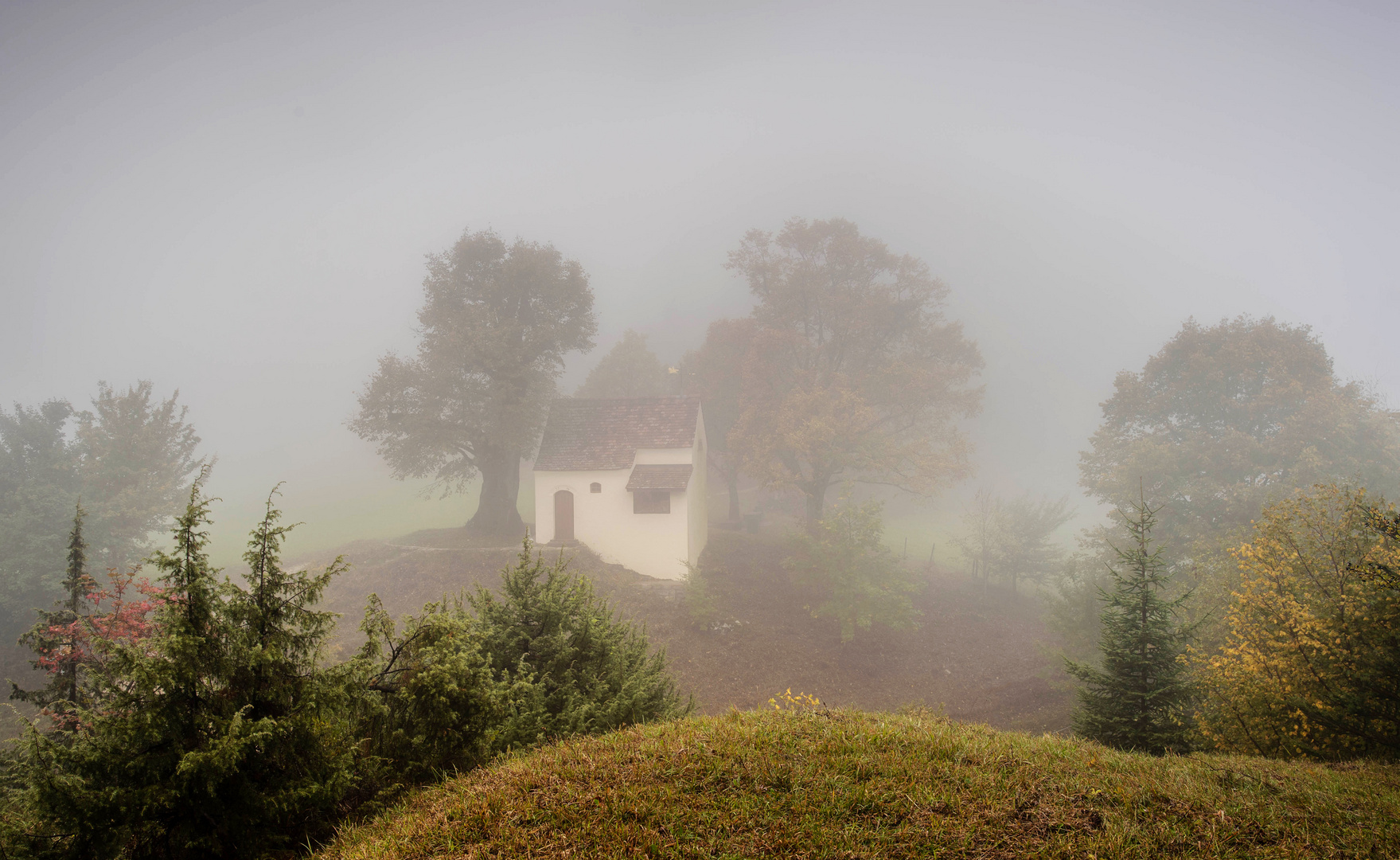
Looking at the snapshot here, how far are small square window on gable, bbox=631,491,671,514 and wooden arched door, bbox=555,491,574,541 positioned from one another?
2959 millimetres

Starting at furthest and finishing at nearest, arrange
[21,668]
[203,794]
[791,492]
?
[791,492] → [21,668] → [203,794]

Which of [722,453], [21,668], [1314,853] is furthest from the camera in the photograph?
[722,453]

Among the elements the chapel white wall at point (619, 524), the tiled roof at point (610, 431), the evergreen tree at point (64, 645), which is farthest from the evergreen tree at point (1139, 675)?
the tiled roof at point (610, 431)

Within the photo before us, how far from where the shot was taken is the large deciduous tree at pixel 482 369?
77.5 ft

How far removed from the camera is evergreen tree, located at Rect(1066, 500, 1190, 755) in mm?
8055

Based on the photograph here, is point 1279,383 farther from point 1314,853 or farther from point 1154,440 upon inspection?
point 1314,853

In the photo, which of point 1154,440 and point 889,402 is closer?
point 1154,440

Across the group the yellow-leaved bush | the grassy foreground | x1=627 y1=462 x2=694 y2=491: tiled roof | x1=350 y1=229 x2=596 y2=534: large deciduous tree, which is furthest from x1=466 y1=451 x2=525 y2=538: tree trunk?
the yellow-leaved bush

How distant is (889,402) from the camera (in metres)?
31.3

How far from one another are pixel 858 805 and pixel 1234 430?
87.7 feet

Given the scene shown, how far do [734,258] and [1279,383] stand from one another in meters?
25.5

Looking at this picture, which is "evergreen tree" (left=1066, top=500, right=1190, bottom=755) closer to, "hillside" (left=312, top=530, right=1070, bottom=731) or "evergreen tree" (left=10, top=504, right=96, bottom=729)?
"hillside" (left=312, top=530, right=1070, bottom=731)

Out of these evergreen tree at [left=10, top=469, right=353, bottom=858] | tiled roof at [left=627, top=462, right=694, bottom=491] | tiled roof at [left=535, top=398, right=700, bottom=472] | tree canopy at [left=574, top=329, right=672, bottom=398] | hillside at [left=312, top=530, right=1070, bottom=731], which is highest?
tree canopy at [left=574, top=329, right=672, bottom=398]

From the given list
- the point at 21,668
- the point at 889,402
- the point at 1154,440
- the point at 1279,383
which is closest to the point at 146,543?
the point at 21,668
